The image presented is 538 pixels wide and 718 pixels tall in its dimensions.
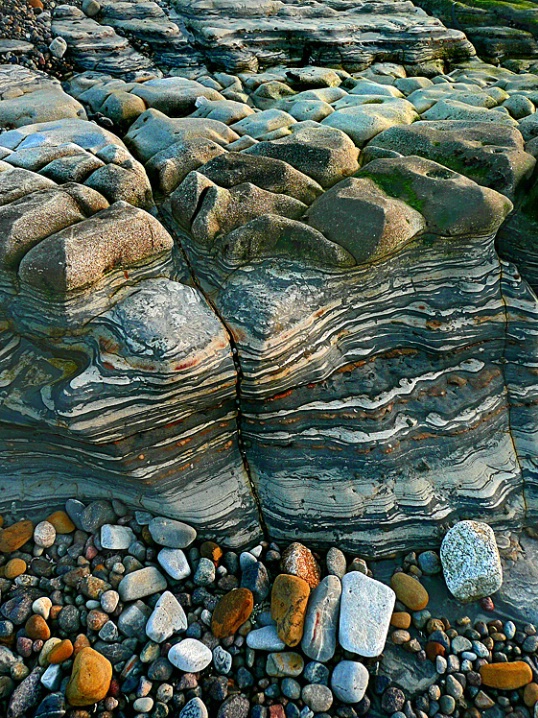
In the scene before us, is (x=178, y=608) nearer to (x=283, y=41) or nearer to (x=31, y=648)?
(x=31, y=648)

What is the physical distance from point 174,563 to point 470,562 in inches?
72.5

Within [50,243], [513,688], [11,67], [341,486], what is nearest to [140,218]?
[50,243]

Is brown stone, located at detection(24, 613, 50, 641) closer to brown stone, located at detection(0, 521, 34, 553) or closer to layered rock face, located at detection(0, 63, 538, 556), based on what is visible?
brown stone, located at detection(0, 521, 34, 553)

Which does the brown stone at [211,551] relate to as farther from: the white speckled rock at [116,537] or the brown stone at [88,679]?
the brown stone at [88,679]

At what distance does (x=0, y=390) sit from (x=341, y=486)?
2262mm

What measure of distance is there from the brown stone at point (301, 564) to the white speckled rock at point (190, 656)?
0.65 meters

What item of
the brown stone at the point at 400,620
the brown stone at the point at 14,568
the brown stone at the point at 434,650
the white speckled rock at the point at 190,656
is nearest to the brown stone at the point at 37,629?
the brown stone at the point at 14,568

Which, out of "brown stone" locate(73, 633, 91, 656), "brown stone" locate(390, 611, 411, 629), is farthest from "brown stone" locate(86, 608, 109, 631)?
"brown stone" locate(390, 611, 411, 629)

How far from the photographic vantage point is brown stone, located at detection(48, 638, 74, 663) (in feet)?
9.41

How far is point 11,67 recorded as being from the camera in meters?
6.83

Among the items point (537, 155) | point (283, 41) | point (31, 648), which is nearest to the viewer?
point (31, 648)

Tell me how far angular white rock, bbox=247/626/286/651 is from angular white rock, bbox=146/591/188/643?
0.39 m

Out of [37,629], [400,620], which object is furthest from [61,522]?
[400,620]

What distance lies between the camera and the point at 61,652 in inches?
113
